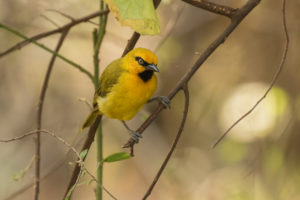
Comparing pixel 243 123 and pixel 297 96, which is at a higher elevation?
pixel 297 96

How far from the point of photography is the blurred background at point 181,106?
525 centimetres

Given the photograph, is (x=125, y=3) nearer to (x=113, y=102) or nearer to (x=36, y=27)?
(x=113, y=102)

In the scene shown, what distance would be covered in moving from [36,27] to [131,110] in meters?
2.40

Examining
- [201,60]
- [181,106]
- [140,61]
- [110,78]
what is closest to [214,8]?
[201,60]

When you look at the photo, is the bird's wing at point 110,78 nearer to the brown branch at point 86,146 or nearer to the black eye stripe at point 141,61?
the black eye stripe at point 141,61

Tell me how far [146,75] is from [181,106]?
8.70 feet

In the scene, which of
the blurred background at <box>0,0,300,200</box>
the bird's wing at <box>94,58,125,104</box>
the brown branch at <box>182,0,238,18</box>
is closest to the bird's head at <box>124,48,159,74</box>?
the bird's wing at <box>94,58,125,104</box>

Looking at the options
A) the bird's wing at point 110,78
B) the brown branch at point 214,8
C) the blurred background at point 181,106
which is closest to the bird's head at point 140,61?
the bird's wing at point 110,78

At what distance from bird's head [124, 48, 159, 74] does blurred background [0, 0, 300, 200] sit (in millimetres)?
1194

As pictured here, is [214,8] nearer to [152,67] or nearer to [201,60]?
[201,60]

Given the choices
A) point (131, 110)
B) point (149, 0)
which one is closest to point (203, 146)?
point (131, 110)

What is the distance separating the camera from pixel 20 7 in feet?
19.3

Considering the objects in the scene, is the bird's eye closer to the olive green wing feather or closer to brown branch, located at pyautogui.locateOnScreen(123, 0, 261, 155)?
the olive green wing feather

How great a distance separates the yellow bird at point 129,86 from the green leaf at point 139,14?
70.9 inches
